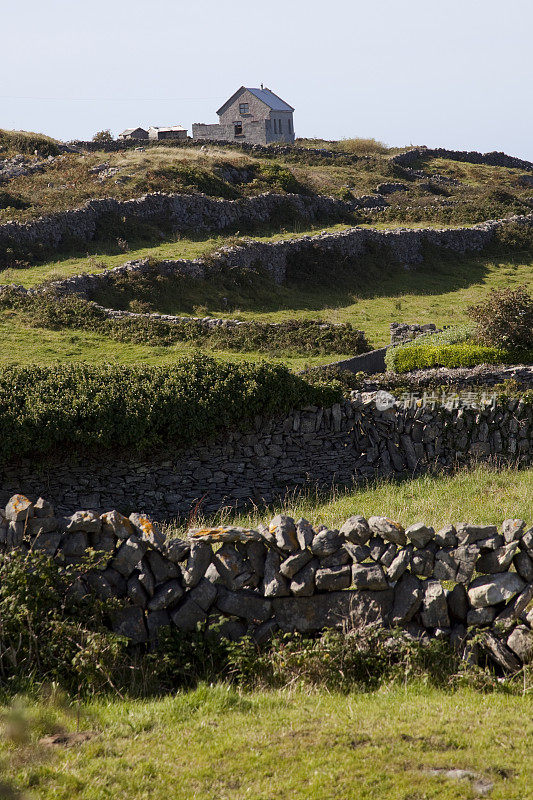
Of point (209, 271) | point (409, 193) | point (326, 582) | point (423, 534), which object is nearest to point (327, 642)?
point (326, 582)

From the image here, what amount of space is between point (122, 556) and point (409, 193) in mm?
44841

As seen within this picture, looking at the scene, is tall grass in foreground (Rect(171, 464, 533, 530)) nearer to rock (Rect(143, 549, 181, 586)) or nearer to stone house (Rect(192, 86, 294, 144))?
rock (Rect(143, 549, 181, 586))

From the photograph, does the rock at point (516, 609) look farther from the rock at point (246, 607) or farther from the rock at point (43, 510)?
the rock at point (43, 510)

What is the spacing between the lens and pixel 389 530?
7.00 meters

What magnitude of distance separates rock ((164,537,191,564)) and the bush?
13.3 m

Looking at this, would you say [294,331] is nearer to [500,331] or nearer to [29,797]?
[500,331]

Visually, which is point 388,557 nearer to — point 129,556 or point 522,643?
point 522,643

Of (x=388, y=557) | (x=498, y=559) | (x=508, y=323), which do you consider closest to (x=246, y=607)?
(x=388, y=557)

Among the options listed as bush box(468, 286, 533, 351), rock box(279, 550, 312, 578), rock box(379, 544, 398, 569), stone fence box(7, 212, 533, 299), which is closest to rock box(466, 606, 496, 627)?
rock box(379, 544, 398, 569)

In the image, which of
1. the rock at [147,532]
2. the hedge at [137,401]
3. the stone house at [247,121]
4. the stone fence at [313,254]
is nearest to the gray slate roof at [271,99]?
the stone house at [247,121]

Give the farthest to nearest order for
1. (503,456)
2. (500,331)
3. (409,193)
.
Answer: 1. (409,193)
2. (500,331)
3. (503,456)

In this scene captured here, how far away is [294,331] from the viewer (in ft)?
71.6

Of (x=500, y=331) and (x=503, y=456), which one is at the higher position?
(x=500, y=331)

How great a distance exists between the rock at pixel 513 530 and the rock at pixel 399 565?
3.21 ft
